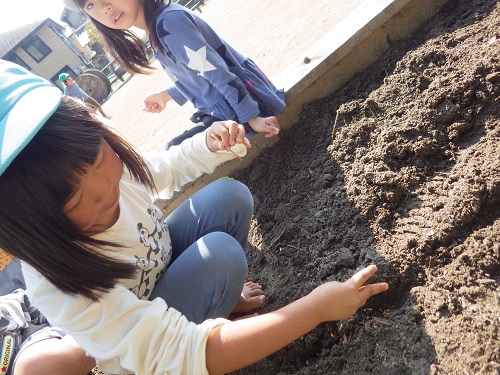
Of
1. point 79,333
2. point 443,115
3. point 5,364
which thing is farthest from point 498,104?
point 5,364

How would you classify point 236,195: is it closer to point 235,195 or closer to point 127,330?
point 235,195

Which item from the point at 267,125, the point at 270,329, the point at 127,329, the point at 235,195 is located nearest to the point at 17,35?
the point at 267,125

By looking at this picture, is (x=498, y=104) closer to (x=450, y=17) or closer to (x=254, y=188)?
(x=450, y=17)

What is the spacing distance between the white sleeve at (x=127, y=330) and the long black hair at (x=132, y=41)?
53.1 inches

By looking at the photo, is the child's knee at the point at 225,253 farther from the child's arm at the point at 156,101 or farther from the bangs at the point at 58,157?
the child's arm at the point at 156,101

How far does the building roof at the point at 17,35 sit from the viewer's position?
21.1m

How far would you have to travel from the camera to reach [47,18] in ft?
71.7

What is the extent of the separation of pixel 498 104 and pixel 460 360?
0.95 m

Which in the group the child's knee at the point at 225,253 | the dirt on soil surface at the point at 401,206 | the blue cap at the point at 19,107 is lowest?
the dirt on soil surface at the point at 401,206

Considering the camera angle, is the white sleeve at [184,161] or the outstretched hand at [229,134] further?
the white sleeve at [184,161]

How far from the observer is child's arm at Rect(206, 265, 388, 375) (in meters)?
1.02

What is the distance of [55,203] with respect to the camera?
3.15 feet

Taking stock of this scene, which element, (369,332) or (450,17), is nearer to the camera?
(369,332)

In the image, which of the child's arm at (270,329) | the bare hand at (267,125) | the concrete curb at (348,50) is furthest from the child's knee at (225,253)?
the concrete curb at (348,50)
